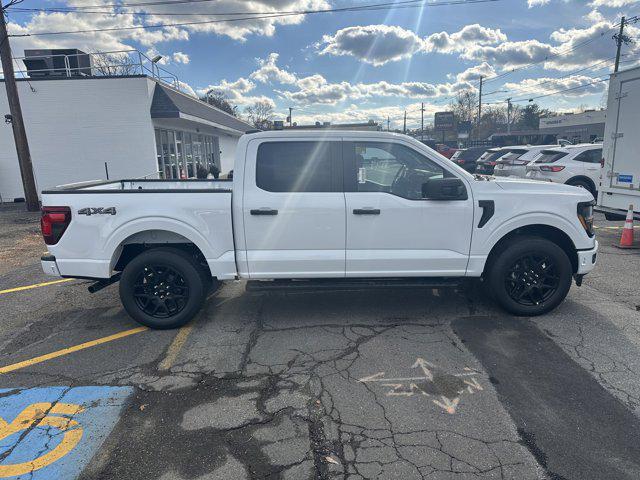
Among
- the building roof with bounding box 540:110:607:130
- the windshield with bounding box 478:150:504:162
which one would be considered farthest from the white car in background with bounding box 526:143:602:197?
the building roof with bounding box 540:110:607:130

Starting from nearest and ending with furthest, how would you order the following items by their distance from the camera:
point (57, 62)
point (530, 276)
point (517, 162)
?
1. point (530, 276)
2. point (517, 162)
3. point (57, 62)

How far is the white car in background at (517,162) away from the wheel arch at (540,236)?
984cm

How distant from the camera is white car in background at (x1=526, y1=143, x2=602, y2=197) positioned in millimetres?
12227

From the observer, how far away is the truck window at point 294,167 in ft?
14.5

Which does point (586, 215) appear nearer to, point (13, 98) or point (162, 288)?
point (162, 288)

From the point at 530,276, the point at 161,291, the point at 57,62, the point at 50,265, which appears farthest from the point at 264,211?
the point at 57,62

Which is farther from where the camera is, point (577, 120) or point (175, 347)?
point (577, 120)

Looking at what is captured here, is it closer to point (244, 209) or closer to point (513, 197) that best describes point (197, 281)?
point (244, 209)

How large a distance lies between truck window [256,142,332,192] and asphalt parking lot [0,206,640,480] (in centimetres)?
152

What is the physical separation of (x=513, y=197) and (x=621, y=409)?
7.08ft

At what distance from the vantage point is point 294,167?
14.6 ft

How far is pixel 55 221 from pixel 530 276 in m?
4.96

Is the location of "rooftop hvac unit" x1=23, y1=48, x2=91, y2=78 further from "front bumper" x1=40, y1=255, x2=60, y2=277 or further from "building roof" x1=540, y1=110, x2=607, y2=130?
"building roof" x1=540, y1=110, x2=607, y2=130

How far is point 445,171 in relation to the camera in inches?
177
